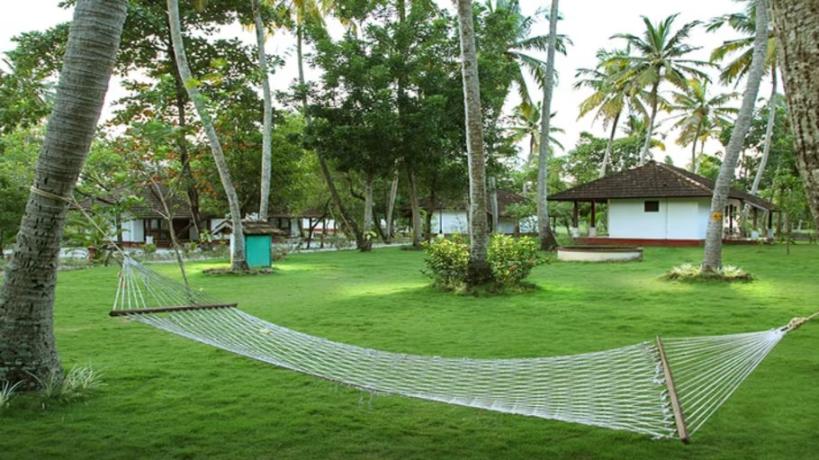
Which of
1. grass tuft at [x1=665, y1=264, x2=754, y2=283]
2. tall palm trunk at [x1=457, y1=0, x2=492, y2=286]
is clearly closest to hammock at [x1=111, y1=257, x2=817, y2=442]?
tall palm trunk at [x1=457, y1=0, x2=492, y2=286]

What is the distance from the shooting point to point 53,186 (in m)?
3.35

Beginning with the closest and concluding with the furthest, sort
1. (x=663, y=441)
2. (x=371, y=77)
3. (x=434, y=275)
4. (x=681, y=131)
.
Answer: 1. (x=663, y=441)
2. (x=434, y=275)
3. (x=371, y=77)
4. (x=681, y=131)

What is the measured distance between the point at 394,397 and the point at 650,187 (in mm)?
18156

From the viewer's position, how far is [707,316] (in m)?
Result: 6.69

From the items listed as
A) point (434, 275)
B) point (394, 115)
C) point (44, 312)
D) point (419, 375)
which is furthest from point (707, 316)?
point (394, 115)

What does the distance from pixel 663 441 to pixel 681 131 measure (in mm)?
29116

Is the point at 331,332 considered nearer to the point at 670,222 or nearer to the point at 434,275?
the point at 434,275

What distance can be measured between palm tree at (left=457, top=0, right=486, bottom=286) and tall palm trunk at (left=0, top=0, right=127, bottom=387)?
Answer: 571 cm

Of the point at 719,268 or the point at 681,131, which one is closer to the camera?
the point at 719,268

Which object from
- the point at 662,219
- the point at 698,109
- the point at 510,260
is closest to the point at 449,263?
the point at 510,260

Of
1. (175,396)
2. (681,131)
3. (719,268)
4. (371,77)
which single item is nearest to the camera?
(175,396)

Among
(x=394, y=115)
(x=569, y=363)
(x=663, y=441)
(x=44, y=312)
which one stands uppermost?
(x=394, y=115)

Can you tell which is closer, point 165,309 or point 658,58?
point 165,309

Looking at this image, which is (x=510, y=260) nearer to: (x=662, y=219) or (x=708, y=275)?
(x=708, y=275)
